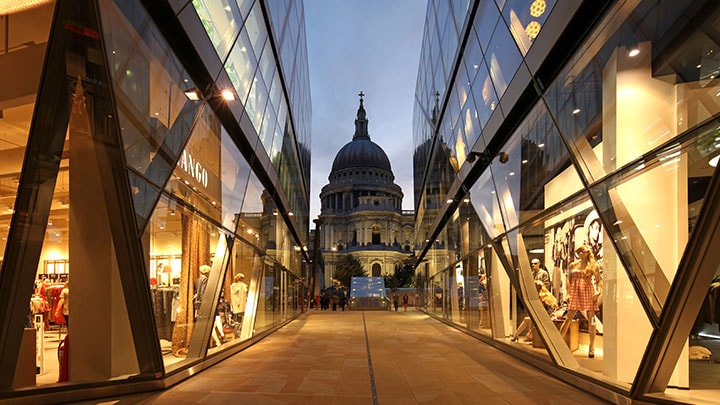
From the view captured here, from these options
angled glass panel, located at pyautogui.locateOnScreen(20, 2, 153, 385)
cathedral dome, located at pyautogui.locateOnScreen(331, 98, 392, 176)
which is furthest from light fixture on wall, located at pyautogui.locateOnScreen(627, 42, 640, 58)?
cathedral dome, located at pyautogui.locateOnScreen(331, 98, 392, 176)

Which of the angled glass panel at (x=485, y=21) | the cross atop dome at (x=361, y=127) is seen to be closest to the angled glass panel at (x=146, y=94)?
the angled glass panel at (x=485, y=21)

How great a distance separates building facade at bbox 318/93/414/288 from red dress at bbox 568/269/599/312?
9475 centimetres

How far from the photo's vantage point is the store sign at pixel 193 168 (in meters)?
8.08

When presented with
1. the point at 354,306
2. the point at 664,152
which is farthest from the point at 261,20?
the point at 354,306

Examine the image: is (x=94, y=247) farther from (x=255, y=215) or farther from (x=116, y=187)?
(x=255, y=215)

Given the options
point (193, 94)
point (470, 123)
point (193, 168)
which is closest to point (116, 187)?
point (193, 168)

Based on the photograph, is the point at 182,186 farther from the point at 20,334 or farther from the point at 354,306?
the point at 354,306

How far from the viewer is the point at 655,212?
609 cm

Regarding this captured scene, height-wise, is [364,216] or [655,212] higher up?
[364,216]

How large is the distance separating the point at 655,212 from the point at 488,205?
7.13 m

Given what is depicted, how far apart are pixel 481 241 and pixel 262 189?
6.76m

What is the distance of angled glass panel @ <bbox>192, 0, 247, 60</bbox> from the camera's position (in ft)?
28.2

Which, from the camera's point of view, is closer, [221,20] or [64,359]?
[64,359]

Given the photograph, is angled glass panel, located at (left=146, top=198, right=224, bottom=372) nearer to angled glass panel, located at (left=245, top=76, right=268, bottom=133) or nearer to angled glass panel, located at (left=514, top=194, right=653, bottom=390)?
angled glass panel, located at (left=245, top=76, right=268, bottom=133)
